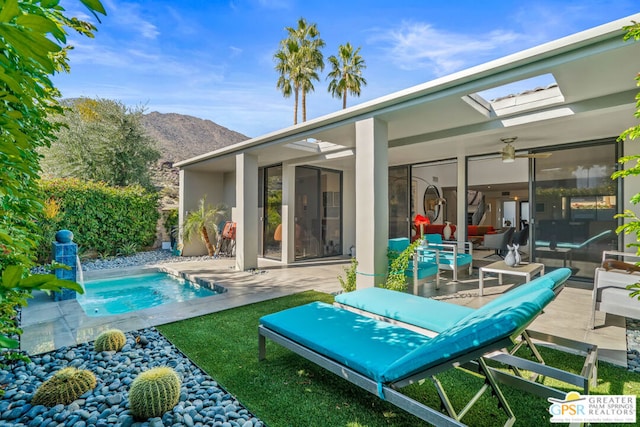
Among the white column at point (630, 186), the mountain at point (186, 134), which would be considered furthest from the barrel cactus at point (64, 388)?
the mountain at point (186, 134)

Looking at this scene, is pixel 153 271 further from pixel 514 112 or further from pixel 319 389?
pixel 514 112

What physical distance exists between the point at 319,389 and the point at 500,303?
1.73m

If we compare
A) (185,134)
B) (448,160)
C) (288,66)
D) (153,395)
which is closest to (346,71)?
(288,66)

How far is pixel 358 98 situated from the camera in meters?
21.0

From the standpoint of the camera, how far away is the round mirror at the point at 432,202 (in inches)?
443

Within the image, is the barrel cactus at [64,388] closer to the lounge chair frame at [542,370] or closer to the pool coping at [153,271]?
the lounge chair frame at [542,370]

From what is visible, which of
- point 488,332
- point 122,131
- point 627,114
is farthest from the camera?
point 122,131

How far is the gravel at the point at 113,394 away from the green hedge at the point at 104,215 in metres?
7.53

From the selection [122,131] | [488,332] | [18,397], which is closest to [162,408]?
[18,397]

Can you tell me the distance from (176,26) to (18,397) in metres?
7.59

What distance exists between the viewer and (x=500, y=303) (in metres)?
2.50

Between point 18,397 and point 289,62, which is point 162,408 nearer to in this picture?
point 18,397

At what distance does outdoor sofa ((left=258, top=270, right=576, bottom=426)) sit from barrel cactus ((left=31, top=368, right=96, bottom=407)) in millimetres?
1535

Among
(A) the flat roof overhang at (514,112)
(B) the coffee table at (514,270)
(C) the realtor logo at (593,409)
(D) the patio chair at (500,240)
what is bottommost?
(C) the realtor logo at (593,409)
